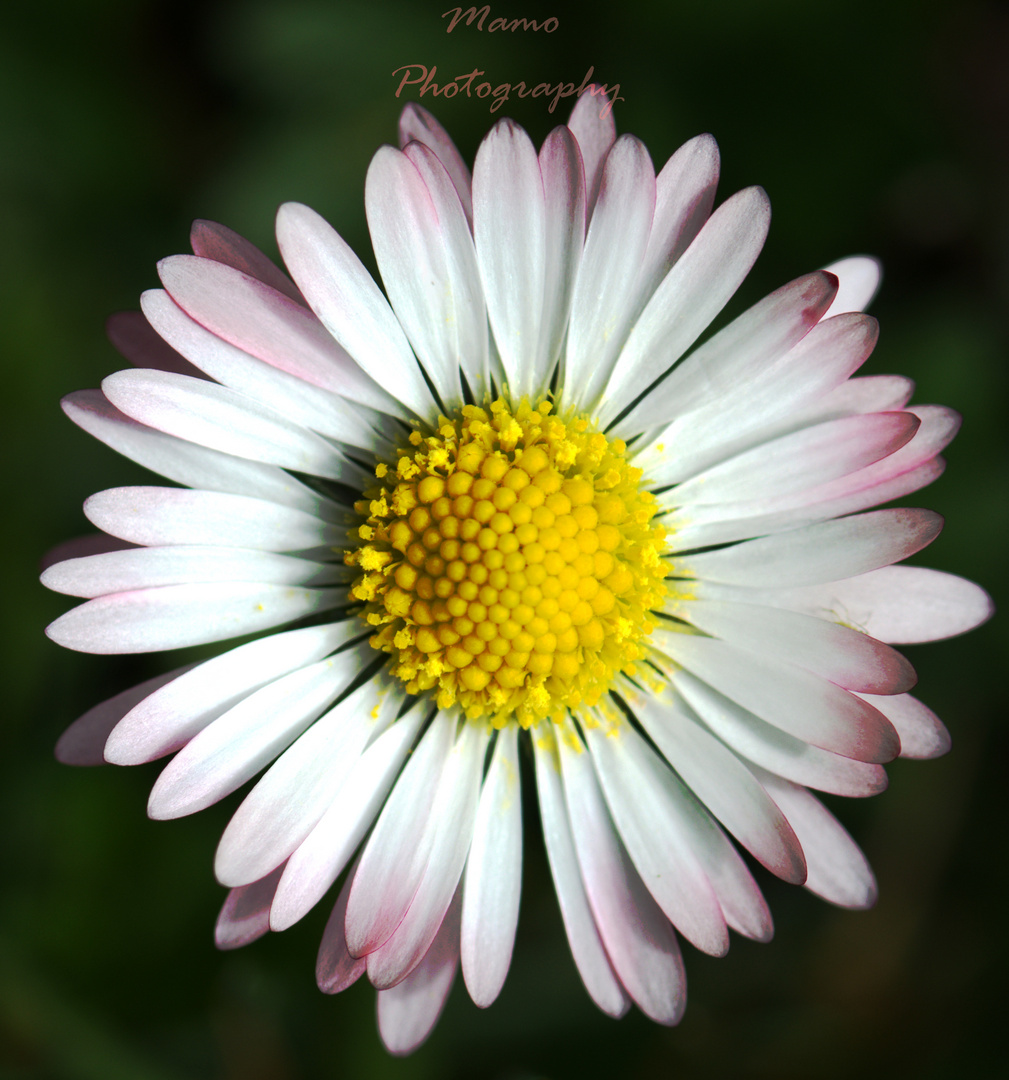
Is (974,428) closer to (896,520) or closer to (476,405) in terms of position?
(896,520)

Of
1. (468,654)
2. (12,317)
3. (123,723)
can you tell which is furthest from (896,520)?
(12,317)

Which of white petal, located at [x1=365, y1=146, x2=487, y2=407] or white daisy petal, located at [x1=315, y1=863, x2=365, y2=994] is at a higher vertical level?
white petal, located at [x1=365, y1=146, x2=487, y2=407]

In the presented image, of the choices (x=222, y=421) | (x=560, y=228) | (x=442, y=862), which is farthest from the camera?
(x=442, y=862)

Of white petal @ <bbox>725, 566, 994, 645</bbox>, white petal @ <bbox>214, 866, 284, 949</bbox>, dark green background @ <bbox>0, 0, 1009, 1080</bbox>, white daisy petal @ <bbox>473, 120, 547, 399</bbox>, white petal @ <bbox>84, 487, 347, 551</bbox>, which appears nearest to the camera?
white daisy petal @ <bbox>473, 120, 547, 399</bbox>

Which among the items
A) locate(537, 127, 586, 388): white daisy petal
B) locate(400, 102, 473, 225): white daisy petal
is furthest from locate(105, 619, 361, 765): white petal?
locate(400, 102, 473, 225): white daisy petal

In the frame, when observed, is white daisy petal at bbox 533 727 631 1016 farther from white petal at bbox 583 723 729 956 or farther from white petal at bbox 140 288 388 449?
white petal at bbox 140 288 388 449

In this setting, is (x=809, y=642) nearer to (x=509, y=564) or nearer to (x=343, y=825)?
(x=509, y=564)

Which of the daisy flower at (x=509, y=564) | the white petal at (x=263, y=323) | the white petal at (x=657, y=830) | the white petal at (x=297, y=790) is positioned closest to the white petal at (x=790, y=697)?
the daisy flower at (x=509, y=564)

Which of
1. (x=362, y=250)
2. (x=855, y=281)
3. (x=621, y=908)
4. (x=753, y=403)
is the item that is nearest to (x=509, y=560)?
(x=753, y=403)
